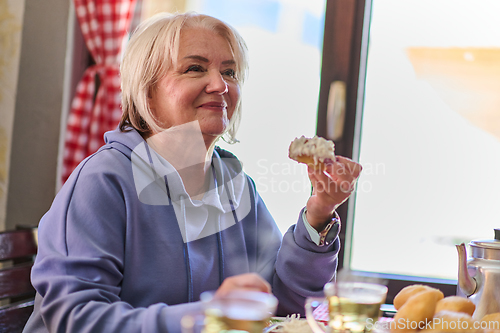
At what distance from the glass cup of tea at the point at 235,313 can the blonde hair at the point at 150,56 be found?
2.15 feet

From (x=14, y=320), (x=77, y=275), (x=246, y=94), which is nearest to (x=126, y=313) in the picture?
(x=77, y=275)

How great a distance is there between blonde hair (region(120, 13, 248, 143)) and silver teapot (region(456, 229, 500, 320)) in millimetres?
718

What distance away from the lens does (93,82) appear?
7.08 feet

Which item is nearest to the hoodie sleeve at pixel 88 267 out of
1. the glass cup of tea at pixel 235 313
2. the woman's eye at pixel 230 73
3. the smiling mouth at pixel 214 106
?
the glass cup of tea at pixel 235 313

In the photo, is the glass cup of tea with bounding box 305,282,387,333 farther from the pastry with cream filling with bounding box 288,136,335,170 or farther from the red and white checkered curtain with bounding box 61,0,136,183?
the red and white checkered curtain with bounding box 61,0,136,183

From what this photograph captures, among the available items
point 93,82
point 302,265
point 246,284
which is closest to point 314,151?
point 302,265

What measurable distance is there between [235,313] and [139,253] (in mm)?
450

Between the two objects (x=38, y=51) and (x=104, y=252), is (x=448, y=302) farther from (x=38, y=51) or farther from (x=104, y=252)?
(x=38, y=51)

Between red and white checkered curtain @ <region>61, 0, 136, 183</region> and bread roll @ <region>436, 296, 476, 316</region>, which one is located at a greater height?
red and white checkered curtain @ <region>61, 0, 136, 183</region>

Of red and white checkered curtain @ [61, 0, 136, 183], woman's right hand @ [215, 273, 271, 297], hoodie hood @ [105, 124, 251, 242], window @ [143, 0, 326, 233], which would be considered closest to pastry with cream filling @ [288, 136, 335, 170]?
hoodie hood @ [105, 124, 251, 242]

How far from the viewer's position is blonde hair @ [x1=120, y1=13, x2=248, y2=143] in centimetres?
114

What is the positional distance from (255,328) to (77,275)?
0.39 meters

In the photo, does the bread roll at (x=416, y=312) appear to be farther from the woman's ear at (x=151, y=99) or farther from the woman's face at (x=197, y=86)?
the woman's ear at (x=151, y=99)

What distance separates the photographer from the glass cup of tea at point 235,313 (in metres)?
0.58
